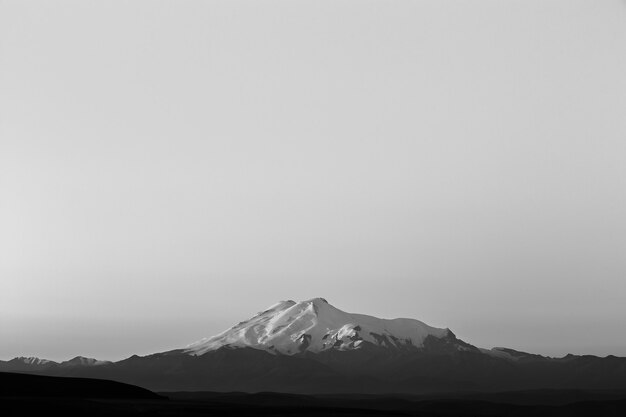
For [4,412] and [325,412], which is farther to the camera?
[325,412]

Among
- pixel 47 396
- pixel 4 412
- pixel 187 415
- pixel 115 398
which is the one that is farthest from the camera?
pixel 115 398

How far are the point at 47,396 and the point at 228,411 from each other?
31.9 m

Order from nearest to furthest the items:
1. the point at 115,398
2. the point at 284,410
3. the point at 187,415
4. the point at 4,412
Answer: the point at 4,412 → the point at 187,415 → the point at 115,398 → the point at 284,410

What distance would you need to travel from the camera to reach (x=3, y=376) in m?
176

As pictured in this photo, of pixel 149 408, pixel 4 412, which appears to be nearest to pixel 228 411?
pixel 149 408

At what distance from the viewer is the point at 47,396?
523ft

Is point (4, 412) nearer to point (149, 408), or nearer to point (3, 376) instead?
point (149, 408)

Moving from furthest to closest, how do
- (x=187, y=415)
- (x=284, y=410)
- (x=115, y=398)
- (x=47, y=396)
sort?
1. (x=284, y=410)
2. (x=115, y=398)
3. (x=47, y=396)
4. (x=187, y=415)

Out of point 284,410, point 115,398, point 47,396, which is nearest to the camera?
point 47,396

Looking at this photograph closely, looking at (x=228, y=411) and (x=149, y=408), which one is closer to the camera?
(x=149, y=408)

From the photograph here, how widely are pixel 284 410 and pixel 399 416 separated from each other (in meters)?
21.1

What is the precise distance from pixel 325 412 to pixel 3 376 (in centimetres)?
5779

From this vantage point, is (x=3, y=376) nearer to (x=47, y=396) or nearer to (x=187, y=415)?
(x=47, y=396)

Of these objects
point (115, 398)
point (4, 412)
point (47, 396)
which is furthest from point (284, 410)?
point (4, 412)
